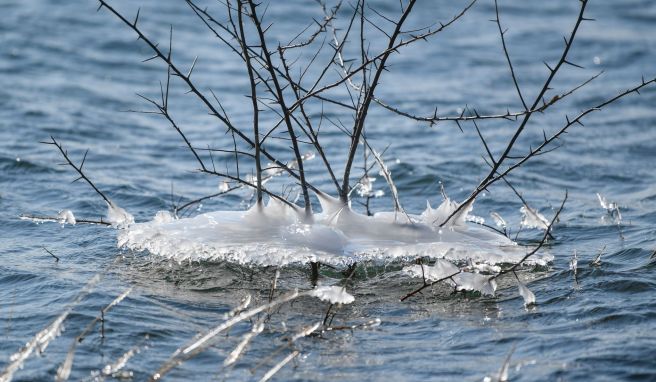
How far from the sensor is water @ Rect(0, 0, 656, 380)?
181 inches

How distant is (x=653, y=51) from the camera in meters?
14.5

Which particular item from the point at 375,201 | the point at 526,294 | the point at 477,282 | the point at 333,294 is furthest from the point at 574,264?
the point at 375,201

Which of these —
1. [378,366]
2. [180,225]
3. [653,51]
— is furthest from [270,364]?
[653,51]

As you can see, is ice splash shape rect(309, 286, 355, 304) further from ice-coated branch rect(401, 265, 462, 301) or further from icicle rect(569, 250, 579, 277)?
icicle rect(569, 250, 579, 277)

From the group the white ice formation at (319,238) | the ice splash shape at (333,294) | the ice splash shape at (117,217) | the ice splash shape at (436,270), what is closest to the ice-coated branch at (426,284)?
the ice splash shape at (436,270)

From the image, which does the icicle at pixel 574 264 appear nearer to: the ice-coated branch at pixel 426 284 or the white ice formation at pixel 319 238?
the white ice formation at pixel 319 238

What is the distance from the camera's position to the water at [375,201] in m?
4.61

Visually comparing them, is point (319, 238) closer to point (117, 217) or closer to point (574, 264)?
point (117, 217)

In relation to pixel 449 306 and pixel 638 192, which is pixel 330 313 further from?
pixel 638 192

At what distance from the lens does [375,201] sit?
809 centimetres

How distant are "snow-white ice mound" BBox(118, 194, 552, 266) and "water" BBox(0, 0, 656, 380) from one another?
204mm

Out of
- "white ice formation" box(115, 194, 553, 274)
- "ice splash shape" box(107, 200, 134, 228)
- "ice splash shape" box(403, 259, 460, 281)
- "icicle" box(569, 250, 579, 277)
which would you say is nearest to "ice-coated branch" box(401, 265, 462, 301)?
"ice splash shape" box(403, 259, 460, 281)

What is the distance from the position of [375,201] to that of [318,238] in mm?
2583

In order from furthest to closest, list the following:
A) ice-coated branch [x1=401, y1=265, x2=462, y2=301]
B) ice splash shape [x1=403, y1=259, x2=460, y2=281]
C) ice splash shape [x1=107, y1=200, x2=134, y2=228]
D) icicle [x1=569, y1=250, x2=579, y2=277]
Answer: ice splash shape [x1=107, y1=200, x2=134, y2=228] → icicle [x1=569, y1=250, x2=579, y2=277] → ice splash shape [x1=403, y1=259, x2=460, y2=281] → ice-coated branch [x1=401, y1=265, x2=462, y2=301]
